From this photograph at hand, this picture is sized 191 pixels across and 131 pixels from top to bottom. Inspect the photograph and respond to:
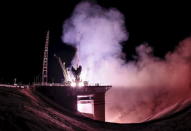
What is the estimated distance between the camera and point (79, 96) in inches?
1884

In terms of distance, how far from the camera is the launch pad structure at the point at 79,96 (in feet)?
135

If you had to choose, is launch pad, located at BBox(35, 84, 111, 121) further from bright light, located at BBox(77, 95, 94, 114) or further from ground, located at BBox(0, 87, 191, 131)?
ground, located at BBox(0, 87, 191, 131)

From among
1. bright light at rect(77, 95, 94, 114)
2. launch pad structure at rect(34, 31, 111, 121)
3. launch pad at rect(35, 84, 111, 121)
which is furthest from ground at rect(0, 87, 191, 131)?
bright light at rect(77, 95, 94, 114)

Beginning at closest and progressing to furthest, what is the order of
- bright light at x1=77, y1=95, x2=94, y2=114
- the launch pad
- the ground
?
the ground, the launch pad, bright light at x1=77, y1=95, x2=94, y2=114

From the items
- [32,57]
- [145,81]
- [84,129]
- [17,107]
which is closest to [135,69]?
[145,81]

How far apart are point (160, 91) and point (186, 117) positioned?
120ft

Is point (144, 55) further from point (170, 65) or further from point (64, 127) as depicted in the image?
point (64, 127)

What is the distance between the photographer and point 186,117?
29844 millimetres

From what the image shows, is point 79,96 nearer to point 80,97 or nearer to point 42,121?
point 80,97

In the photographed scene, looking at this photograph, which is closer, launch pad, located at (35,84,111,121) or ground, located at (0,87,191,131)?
ground, located at (0,87,191,131)

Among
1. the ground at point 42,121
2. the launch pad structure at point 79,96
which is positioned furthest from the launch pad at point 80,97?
the ground at point 42,121

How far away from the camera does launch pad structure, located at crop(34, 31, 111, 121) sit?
41.1m

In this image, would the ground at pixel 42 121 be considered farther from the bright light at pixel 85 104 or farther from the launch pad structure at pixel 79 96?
the bright light at pixel 85 104

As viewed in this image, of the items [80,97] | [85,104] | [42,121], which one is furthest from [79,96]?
[42,121]
